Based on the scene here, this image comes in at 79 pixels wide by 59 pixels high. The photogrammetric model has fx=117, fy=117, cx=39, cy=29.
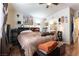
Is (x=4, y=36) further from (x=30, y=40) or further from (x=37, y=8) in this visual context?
(x=37, y=8)

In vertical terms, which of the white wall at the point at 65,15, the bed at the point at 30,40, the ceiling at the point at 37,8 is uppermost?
the ceiling at the point at 37,8

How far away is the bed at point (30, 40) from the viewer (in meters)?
1.64

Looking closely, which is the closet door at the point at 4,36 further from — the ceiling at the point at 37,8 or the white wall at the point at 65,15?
the white wall at the point at 65,15

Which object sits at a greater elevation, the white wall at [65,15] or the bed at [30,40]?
the white wall at [65,15]

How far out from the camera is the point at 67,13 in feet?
5.54

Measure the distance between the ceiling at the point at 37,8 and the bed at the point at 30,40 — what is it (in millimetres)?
281

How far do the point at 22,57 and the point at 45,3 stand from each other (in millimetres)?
841

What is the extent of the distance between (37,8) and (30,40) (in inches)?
18.6

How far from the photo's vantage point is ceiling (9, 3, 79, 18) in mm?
1670

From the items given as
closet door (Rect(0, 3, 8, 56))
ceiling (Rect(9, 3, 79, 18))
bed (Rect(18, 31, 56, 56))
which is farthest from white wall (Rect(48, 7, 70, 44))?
closet door (Rect(0, 3, 8, 56))

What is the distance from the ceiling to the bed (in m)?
0.28

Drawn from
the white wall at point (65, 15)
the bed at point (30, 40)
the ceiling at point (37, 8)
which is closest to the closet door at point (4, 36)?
the ceiling at point (37, 8)

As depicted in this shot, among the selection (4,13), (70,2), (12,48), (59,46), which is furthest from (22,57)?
(70,2)

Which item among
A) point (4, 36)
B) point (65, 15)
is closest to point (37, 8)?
point (65, 15)
